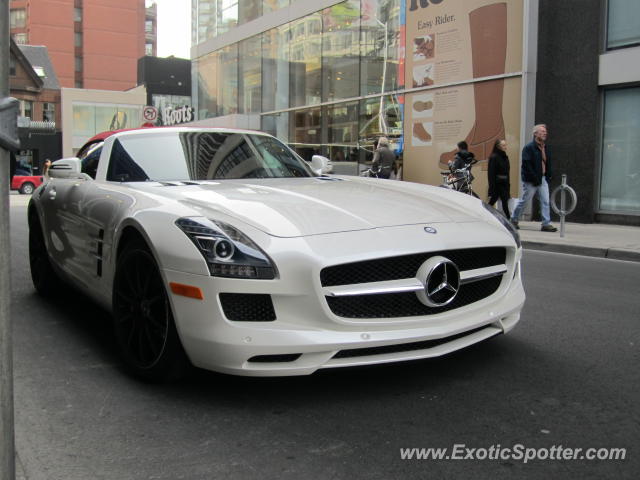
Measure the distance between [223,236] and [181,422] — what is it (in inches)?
32.8

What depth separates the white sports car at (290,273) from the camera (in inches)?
115

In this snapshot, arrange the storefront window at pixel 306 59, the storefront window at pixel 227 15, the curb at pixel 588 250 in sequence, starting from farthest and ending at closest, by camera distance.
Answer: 1. the storefront window at pixel 227 15
2. the storefront window at pixel 306 59
3. the curb at pixel 588 250

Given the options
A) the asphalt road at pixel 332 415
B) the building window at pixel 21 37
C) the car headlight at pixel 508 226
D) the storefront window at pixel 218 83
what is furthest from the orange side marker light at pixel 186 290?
the building window at pixel 21 37

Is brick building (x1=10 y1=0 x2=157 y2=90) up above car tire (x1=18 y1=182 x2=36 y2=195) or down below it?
above

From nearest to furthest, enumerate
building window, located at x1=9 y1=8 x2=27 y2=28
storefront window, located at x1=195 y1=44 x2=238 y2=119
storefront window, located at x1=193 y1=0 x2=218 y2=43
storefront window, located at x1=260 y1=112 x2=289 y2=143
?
storefront window, located at x1=260 y1=112 x2=289 y2=143
storefront window, located at x1=195 y1=44 x2=238 y2=119
storefront window, located at x1=193 y1=0 x2=218 y2=43
building window, located at x1=9 y1=8 x2=27 y2=28

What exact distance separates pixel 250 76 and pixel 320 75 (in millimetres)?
5597

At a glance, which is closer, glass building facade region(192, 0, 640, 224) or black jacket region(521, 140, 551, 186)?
black jacket region(521, 140, 551, 186)

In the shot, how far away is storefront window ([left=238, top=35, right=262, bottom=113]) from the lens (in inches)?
1027

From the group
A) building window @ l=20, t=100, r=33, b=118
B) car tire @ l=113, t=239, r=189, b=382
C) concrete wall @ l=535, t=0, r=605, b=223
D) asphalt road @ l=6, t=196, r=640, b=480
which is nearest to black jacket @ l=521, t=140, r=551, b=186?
concrete wall @ l=535, t=0, r=605, b=223

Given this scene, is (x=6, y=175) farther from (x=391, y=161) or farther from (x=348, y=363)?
(x=391, y=161)

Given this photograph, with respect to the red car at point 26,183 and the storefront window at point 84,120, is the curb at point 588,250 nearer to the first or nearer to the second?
the red car at point 26,183

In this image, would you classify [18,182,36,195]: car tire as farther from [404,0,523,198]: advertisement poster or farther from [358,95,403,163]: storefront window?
[404,0,523,198]: advertisement poster

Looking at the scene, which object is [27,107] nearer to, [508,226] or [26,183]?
[26,183]

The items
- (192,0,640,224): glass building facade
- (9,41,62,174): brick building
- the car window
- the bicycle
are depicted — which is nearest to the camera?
the car window
